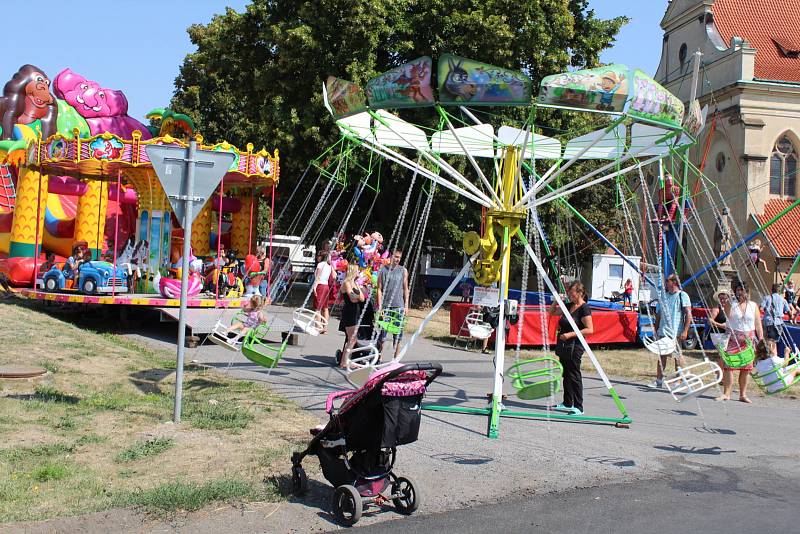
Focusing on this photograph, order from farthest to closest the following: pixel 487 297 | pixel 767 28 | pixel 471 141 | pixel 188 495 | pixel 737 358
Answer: pixel 767 28 → pixel 471 141 → pixel 737 358 → pixel 487 297 → pixel 188 495

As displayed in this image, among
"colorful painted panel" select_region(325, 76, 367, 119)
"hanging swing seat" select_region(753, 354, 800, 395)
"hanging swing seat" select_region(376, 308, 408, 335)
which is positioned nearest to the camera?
"colorful painted panel" select_region(325, 76, 367, 119)

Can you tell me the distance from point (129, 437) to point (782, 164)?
33.4 m

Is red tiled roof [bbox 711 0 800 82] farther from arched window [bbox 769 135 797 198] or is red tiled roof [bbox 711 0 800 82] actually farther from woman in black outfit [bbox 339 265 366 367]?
woman in black outfit [bbox 339 265 366 367]

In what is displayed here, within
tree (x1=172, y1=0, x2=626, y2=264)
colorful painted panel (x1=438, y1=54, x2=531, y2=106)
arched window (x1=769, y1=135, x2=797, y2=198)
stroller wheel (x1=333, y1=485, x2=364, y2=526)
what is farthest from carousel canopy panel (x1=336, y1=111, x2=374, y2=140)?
arched window (x1=769, y1=135, x2=797, y2=198)

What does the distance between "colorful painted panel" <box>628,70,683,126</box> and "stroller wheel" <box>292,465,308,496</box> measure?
4677 mm

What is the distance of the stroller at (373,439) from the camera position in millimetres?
5895

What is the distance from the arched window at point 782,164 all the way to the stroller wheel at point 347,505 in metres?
33.1

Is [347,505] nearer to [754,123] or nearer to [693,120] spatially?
[693,120]

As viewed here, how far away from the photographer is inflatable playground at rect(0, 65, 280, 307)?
17.1 meters

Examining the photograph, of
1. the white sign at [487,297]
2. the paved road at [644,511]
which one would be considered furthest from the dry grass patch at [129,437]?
the white sign at [487,297]

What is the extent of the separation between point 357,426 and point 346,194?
21.5m

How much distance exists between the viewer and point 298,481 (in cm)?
634

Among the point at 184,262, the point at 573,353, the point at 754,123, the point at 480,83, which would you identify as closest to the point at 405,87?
the point at 480,83

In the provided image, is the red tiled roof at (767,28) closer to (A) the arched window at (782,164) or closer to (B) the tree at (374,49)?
(A) the arched window at (782,164)
